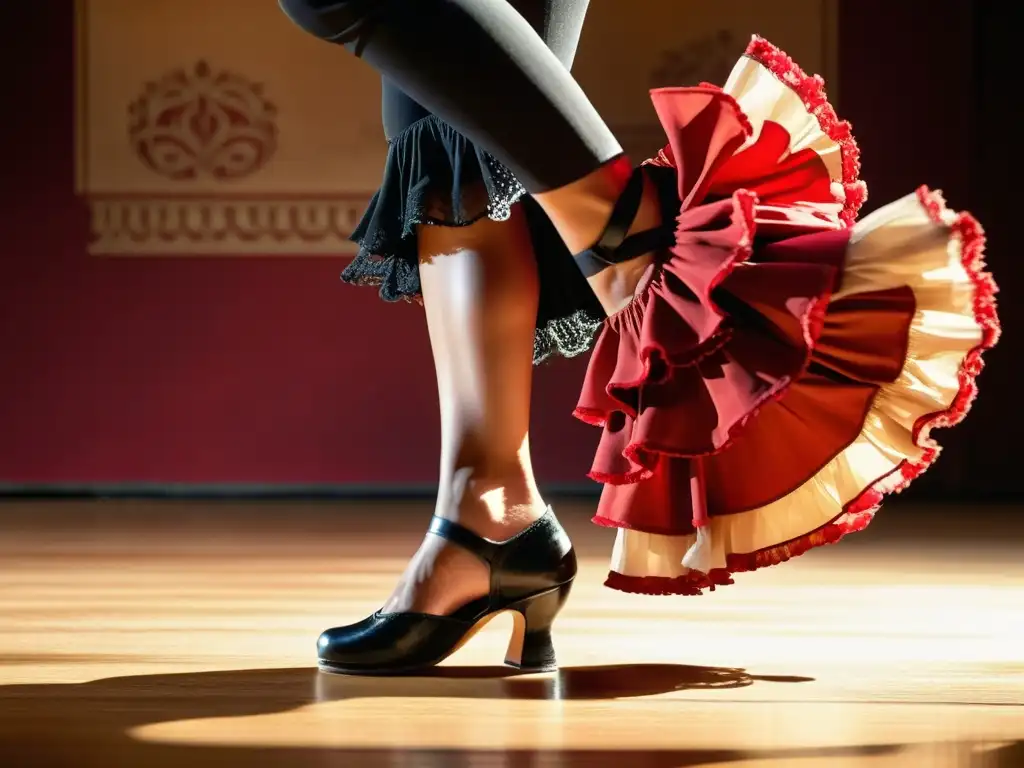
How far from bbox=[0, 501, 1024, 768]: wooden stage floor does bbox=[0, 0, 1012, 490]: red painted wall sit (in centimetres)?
155

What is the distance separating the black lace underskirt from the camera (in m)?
0.91

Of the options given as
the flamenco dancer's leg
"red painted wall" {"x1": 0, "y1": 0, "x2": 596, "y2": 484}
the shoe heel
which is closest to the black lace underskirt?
the flamenco dancer's leg

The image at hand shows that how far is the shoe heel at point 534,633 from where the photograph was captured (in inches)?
36.2

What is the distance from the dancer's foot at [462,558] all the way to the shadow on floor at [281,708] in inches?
2.2

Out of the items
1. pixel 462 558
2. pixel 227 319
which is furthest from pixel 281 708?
pixel 227 319

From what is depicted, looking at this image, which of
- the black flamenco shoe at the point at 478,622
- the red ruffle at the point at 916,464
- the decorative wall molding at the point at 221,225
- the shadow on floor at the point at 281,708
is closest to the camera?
the shadow on floor at the point at 281,708

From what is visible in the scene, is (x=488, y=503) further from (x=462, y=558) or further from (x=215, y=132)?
(x=215, y=132)

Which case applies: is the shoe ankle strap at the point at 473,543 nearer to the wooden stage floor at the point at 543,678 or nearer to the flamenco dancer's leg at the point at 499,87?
the wooden stage floor at the point at 543,678

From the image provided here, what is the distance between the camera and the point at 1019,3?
3.31 meters

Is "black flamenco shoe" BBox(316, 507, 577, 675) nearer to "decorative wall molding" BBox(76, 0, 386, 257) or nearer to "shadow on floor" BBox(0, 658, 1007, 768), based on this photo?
"shadow on floor" BBox(0, 658, 1007, 768)

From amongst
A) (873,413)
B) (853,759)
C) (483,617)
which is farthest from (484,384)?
(853,759)

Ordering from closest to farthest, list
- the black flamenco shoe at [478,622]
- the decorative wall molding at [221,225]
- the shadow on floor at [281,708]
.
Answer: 1. the shadow on floor at [281,708]
2. the black flamenco shoe at [478,622]
3. the decorative wall molding at [221,225]

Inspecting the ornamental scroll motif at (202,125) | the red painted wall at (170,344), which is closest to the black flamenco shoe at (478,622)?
the red painted wall at (170,344)

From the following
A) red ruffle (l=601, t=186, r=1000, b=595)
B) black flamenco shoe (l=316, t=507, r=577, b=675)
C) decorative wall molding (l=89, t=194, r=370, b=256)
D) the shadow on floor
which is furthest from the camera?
decorative wall molding (l=89, t=194, r=370, b=256)
